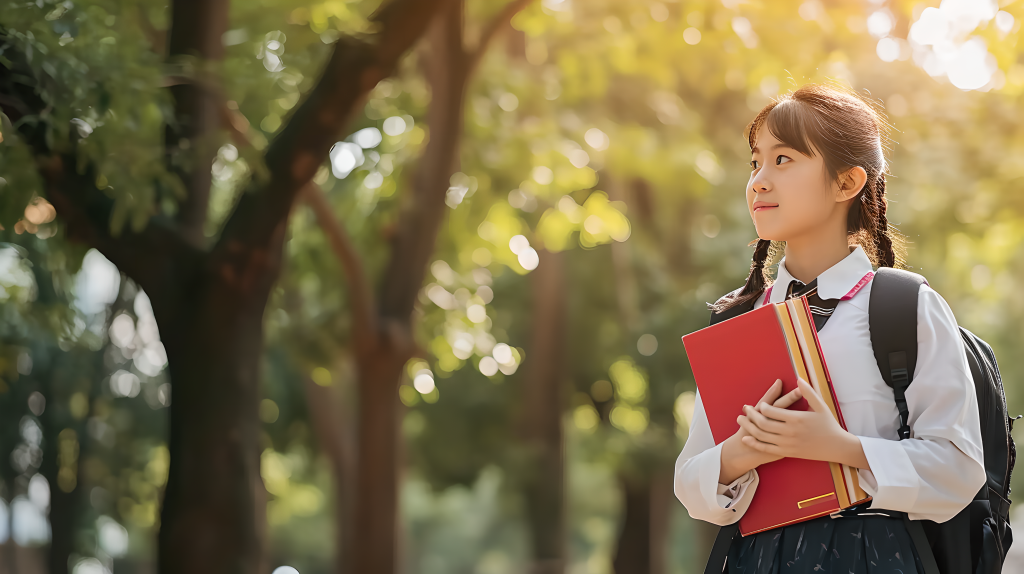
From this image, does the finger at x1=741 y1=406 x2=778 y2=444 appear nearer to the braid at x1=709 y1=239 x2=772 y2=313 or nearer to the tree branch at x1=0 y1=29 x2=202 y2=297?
the braid at x1=709 y1=239 x2=772 y2=313

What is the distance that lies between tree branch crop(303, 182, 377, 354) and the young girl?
595 cm

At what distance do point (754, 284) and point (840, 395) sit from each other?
1.50 feet

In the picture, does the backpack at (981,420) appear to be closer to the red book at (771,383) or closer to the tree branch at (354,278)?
the red book at (771,383)

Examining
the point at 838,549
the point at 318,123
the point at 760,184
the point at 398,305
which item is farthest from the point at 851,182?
the point at 398,305

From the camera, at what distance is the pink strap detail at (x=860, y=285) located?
201 centimetres

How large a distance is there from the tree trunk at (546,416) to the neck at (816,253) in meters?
11.3

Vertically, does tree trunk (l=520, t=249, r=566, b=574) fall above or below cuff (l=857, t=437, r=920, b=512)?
below

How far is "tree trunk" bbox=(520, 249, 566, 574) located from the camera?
42.7ft

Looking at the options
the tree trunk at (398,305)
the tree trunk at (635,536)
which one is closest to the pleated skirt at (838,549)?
the tree trunk at (398,305)

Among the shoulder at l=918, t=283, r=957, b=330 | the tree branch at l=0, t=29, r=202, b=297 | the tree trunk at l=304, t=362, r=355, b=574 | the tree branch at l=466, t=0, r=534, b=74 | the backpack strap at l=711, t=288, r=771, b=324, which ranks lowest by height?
the tree trunk at l=304, t=362, r=355, b=574

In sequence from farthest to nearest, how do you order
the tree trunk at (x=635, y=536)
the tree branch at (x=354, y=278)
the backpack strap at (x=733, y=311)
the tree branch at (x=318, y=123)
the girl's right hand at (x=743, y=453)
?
1. the tree trunk at (x=635, y=536)
2. the tree branch at (x=354, y=278)
3. the tree branch at (x=318, y=123)
4. the backpack strap at (x=733, y=311)
5. the girl's right hand at (x=743, y=453)

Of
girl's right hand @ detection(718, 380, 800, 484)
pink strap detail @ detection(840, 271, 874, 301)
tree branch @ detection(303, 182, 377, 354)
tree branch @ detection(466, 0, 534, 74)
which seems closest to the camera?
girl's right hand @ detection(718, 380, 800, 484)

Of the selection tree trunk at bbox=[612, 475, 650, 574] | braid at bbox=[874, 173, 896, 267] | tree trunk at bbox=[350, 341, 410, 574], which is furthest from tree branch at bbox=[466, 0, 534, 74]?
tree trunk at bbox=[612, 475, 650, 574]

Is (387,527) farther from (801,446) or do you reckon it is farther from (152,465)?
(152,465)
